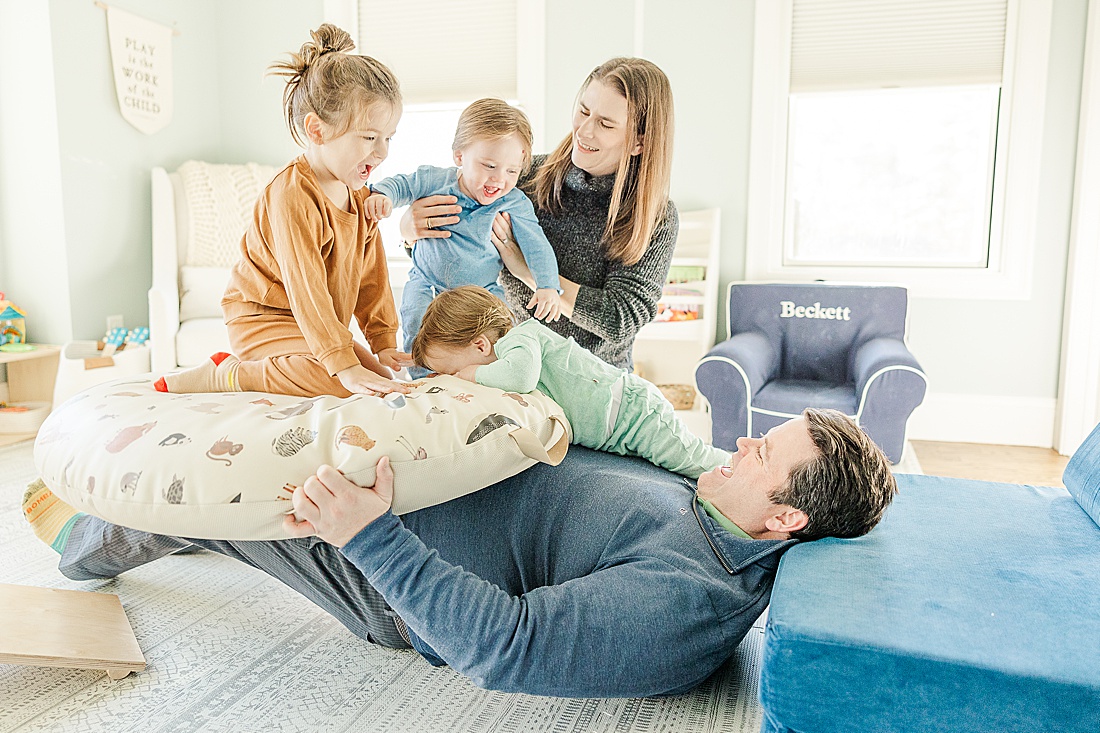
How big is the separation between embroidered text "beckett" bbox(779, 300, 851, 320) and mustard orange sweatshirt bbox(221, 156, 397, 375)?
249cm

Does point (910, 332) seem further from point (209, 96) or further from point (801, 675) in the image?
point (209, 96)

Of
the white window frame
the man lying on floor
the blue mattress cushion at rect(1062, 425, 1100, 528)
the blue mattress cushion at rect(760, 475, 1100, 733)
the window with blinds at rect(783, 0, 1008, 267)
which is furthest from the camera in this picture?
the window with blinds at rect(783, 0, 1008, 267)

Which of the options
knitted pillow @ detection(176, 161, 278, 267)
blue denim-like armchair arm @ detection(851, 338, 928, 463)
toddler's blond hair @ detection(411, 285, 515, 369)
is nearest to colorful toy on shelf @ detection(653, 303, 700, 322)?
blue denim-like armchair arm @ detection(851, 338, 928, 463)

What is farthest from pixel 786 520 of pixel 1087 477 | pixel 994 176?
pixel 994 176

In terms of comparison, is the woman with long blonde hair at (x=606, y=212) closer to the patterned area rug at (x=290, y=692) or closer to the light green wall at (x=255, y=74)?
the patterned area rug at (x=290, y=692)

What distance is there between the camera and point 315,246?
1718mm

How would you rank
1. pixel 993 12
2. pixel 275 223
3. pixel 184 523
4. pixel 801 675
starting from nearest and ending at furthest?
1. pixel 801 675
2. pixel 184 523
3. pixel 275 223
4. pixel 993 12

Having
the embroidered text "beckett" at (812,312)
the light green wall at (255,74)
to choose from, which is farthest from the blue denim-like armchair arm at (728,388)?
the light green wall at (255,74)

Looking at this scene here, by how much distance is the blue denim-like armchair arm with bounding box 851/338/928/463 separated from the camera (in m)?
3.28

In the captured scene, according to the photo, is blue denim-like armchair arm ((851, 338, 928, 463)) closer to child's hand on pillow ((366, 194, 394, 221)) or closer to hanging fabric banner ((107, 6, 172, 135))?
child's hand on pillow ((366, 194, 394, 221))

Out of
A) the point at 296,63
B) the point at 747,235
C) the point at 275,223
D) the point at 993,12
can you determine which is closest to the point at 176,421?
the point at 275,223

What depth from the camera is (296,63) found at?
174 centimetres

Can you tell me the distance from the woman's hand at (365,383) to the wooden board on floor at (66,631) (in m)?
0.72

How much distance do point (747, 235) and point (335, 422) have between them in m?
3.42
